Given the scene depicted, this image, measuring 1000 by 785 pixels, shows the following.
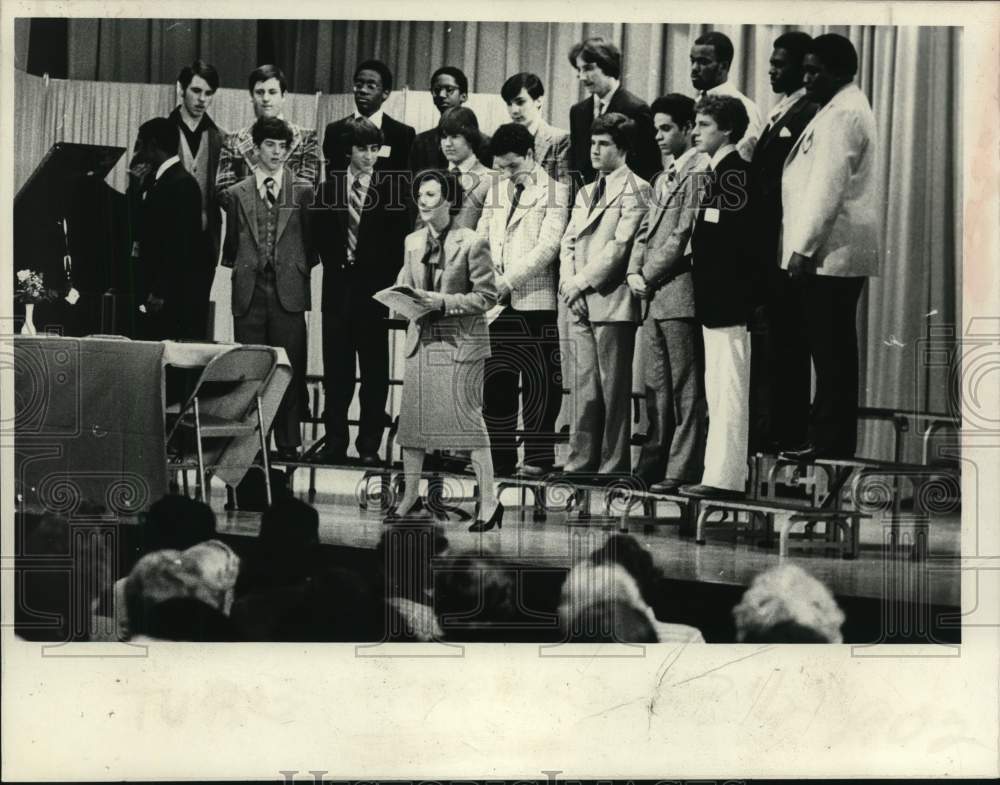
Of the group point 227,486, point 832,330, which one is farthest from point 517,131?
point 227,486

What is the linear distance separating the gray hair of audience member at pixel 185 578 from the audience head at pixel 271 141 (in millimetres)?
1221

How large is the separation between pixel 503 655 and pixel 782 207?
1.66 m

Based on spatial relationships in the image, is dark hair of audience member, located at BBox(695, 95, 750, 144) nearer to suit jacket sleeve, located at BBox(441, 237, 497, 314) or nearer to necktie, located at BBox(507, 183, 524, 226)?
necktie, located at BBox(507, 183, 524, 226)

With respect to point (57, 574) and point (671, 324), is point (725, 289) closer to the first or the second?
point (671, 324)

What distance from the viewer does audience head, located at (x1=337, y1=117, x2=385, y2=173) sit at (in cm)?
420

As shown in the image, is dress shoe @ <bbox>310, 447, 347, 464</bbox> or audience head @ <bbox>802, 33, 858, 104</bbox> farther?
dress shoe @ <bbox>310, 447, 347, 464</bbox>

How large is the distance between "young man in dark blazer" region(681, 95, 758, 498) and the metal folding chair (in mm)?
1388

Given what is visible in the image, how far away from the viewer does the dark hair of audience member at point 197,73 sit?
164 inches

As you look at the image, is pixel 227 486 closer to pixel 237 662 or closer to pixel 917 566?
pixel 237 662

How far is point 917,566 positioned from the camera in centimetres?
416

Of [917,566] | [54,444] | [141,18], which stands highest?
[141,18]

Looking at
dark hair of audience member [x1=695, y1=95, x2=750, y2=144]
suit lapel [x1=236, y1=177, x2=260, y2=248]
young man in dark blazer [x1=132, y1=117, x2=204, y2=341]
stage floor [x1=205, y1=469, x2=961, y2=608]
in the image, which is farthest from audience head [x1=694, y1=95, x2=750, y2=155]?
young man in dark blazer [x1=132, y1=117, x2=204, y2=341]

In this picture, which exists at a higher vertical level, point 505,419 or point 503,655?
A: point 505,419

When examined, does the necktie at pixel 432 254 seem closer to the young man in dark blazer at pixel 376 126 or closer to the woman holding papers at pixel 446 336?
the woman holding papers at pixel 446 336
